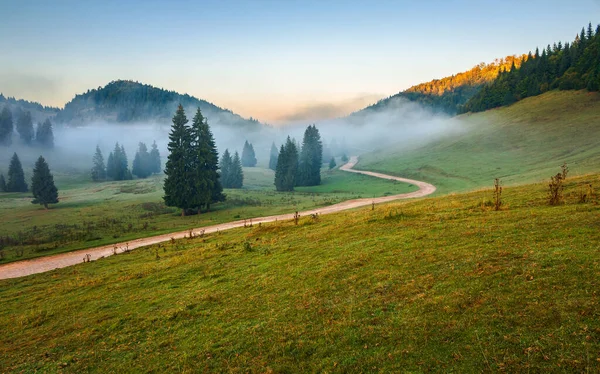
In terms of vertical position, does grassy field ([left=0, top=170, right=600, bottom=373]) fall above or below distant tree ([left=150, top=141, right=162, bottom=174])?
below

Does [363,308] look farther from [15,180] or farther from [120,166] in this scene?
[120,166]

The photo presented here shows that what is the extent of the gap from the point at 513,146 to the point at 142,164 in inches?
5653

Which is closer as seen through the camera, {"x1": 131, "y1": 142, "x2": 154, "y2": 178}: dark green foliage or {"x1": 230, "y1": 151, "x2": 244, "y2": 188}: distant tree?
{"x1": 230, "y1": 151, "x2": 244, "y2": 188}: distant tree

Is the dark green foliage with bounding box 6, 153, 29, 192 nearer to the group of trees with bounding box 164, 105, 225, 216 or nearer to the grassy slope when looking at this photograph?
the group of trees with bounding box 164, 105, 225, 216

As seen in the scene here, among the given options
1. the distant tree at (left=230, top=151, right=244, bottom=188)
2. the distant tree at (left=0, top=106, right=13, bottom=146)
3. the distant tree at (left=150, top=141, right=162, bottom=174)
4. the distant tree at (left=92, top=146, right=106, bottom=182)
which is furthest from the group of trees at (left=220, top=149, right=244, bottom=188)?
the distant tree at (left=0, top=106, right=13, bottom=146)

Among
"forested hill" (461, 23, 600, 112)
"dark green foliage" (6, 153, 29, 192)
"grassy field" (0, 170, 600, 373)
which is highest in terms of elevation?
"forested hill" (461, 23, 600, 112)

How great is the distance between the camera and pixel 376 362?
5.87 m

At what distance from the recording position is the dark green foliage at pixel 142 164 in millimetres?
138375

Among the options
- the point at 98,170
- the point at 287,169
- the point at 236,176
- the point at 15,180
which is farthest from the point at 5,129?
the point at 287,169

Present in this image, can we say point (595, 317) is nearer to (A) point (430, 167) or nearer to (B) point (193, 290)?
(B) point (193, 290)

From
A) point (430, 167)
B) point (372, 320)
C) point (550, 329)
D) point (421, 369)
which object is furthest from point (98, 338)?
point (430, 167)

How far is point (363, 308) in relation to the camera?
7.87 meters

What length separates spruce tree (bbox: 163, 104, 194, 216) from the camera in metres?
49.7

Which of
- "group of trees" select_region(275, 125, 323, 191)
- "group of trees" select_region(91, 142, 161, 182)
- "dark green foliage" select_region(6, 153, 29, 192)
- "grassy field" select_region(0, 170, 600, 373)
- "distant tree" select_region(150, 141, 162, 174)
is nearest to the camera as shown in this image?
"grassy field" select_region(0, 170, 600, 373)
